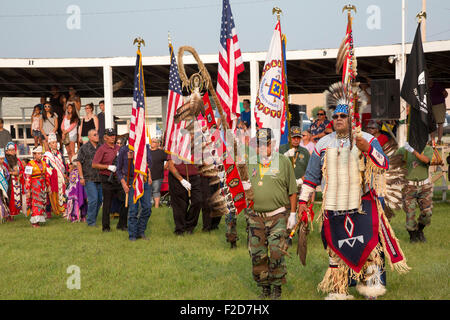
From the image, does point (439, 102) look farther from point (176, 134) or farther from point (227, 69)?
point (227, 69)

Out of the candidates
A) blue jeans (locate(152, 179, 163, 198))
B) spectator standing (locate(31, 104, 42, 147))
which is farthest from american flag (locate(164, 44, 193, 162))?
spectator standing (locate(31, 104, 42, 147))

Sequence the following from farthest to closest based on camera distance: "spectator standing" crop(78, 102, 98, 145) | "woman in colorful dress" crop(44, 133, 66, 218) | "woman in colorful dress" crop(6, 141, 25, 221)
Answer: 1. "spectator standing" crop(78, 102, 98, 145)
2. "woman in colorful dress" crop(6, 141, 25, 221)
3. "woman in colorful dress" crop(44, 133, 66, 218)

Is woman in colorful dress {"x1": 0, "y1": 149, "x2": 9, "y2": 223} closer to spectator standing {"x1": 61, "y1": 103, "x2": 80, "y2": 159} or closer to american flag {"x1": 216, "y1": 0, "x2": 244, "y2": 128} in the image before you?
spectator standing {"x1": 61, "y1": 103, "x2": 80, "y2": 159}

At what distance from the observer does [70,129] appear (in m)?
16.8

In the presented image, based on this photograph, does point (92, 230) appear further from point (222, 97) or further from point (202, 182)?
point (222, 97)

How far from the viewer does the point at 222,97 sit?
8.29m

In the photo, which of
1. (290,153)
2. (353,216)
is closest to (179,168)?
(290,153)

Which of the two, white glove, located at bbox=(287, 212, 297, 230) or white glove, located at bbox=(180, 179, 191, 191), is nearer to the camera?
white glove, located at bbox=(287, 212, 297, 230)

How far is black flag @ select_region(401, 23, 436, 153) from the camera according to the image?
9.02 m

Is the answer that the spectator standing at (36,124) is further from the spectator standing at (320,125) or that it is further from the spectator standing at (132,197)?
the spectator standing at (320,125)

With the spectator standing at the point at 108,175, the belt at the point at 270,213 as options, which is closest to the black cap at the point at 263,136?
the belt at the point at 270,213

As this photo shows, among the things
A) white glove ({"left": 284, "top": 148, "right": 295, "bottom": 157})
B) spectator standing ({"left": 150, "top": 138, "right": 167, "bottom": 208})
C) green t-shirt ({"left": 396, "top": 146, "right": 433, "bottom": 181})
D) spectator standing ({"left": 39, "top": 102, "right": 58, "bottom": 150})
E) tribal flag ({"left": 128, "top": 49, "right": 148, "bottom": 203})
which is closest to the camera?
green t-shirt ({"left": 396, "top": 146, "right": 433, "bottom": 181})

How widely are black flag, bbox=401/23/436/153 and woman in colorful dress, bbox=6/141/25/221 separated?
10202 mm

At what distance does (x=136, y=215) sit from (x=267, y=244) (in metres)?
4.57
